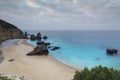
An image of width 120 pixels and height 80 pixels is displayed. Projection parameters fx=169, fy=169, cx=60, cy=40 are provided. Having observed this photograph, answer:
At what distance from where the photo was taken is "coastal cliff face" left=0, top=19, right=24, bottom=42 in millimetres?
93850

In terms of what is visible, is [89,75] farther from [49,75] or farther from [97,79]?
[49,75]

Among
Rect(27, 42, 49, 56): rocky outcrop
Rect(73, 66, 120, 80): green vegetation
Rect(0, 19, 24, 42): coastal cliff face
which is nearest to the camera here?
Rect(73, 66, 120, 80): green vegetation

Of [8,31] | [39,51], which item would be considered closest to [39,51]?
[39,51]

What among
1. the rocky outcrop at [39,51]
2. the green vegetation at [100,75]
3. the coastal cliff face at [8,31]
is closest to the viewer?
the green vegetation at [100,75]

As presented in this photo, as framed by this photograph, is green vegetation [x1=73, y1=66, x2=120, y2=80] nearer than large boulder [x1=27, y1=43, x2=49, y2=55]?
Yes

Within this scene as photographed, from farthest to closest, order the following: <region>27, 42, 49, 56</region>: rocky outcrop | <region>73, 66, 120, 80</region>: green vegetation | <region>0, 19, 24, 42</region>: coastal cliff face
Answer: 1. <region>0, 19, 24, 42</region>: coastal cliff face
2. <region>27, 42, 49, 56</region>: rocky outcrop
3. <region>73, 66, 120, 80</region>: green vegetation

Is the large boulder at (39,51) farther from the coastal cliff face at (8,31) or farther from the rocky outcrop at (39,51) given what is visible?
the coastal cliff face at (8,31)

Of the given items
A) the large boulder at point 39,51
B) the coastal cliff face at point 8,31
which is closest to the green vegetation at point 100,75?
the large boulder at point 39,51

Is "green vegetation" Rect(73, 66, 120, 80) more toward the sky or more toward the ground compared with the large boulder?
more toward the sky

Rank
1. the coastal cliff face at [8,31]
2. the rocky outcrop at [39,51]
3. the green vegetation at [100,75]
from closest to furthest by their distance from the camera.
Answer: the green vegetation at [100,75] < the rocky outcrop at [39,51] < the coastal cliff face at [8,31]

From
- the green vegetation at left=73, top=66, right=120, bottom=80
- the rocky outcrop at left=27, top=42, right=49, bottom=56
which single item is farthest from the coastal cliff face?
the green vegetation at left=73, top=66, right=120, bottom=80

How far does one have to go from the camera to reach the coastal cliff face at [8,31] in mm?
93850

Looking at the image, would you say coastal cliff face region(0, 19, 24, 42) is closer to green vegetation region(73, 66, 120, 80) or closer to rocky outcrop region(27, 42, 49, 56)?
rocky outcrop region(27, 42, 49, 56)

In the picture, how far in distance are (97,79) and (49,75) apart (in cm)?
1679
